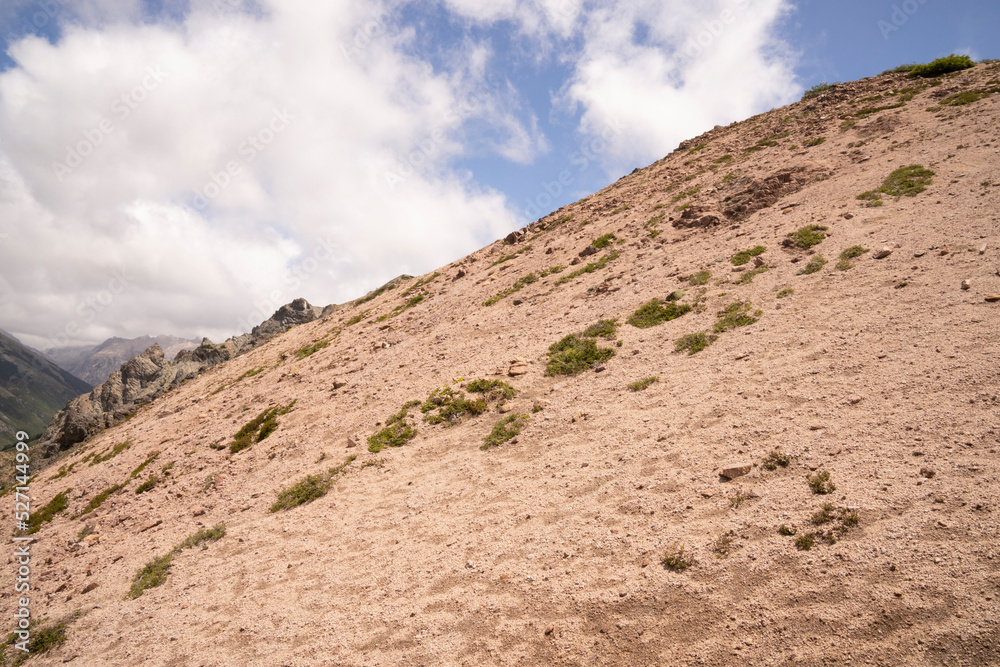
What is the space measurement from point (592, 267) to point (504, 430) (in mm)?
13975

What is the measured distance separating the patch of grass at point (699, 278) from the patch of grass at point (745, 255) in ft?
4.19

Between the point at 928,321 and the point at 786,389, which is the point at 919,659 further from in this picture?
the point at 928,321

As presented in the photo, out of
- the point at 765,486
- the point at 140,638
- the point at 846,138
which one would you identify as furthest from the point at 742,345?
the point at 846,138

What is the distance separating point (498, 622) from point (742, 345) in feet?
38.0

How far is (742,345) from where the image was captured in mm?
14703

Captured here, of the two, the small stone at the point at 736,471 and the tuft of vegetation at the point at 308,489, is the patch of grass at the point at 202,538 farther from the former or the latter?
the small stone at the point at 736,471

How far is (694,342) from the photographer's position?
15.9m

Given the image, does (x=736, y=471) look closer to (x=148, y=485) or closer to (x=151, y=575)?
(x=151, y=575)

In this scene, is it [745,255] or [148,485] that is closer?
[148,485]

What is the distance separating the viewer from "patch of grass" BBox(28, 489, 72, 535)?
20667mm

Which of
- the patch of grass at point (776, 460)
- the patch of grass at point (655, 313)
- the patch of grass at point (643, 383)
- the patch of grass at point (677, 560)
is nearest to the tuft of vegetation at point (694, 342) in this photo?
the patch of grass at point (655, 313)

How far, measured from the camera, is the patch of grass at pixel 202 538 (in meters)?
14.1

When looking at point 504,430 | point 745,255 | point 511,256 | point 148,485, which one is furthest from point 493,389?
point 511,256

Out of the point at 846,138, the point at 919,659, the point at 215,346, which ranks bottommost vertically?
the point at 919,659
